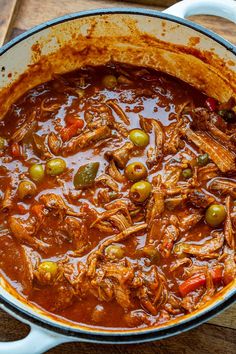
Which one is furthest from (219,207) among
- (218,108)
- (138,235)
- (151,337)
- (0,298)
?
(0,298)

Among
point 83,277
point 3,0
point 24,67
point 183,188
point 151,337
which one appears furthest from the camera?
point 3,0

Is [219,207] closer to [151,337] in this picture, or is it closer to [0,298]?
[151,337]

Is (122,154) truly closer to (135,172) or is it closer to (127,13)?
(135,172)

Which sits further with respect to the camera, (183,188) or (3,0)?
(3,0)

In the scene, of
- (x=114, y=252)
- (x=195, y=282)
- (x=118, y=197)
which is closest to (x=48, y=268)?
(x=114, y=252)

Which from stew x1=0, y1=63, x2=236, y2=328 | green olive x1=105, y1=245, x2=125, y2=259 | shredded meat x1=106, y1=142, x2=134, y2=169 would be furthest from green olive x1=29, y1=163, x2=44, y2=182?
green olive x1=105, y1=245, x2=125, y2=259

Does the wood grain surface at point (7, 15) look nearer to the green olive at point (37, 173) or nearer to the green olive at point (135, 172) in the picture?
the green olive at point (37, 173)

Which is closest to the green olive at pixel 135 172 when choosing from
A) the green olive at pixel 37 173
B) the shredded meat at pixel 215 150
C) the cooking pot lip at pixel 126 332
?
the shredded meat at pixel 215 150
